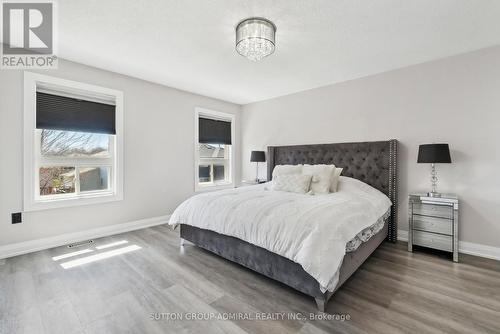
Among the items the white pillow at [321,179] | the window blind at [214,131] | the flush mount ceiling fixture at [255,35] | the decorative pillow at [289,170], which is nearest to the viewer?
the flush mount ceiling fixture at [255,35]

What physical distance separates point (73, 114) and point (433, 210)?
15.9ft

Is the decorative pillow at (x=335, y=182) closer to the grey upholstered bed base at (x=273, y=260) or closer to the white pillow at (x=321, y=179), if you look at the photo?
the white pillow at (x=321, y=179)

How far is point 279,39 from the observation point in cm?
246

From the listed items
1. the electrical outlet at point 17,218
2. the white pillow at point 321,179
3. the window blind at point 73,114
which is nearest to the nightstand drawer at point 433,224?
the white pillow at point 321,179

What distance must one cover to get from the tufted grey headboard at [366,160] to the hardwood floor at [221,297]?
962 millimetres

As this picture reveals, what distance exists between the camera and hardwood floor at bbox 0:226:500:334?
1543mm

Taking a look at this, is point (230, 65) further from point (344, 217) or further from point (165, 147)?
point (344, 217)

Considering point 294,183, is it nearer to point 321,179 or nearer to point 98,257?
point 321,179

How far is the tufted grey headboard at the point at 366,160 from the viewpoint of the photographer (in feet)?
10.4

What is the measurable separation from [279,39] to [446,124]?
2.42m

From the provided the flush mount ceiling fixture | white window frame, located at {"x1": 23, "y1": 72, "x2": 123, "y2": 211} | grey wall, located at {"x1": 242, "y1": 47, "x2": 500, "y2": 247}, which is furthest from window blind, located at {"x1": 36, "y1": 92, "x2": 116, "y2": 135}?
grey wall, located at {"x1": 242, "y1": 47, "x2": 500, "y2": 247}

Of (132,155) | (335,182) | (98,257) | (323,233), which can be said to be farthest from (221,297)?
(132,155)

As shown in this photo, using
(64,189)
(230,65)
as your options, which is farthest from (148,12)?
(64,189)

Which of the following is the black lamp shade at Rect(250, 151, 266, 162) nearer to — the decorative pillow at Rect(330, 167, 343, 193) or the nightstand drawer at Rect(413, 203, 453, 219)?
the decorative pillow at Rect(330, 167, 343, 193)
